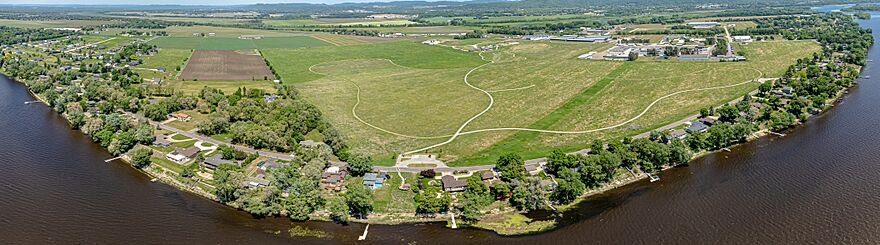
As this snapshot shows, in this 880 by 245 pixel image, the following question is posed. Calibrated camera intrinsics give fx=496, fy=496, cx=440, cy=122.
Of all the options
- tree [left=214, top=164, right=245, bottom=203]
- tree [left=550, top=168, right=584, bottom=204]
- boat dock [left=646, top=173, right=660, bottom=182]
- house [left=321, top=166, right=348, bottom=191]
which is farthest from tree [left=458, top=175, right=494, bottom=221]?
tree [left=214, top=164, right=245, bottom=203]

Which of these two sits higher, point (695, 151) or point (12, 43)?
point (12, 43)

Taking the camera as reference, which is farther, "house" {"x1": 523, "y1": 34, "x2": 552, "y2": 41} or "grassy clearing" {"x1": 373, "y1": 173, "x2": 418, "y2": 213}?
"house" {"x1": 523, "y1": 34, "x2": 552, "y2": 41}

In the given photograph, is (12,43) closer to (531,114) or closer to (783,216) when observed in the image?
(531,114)

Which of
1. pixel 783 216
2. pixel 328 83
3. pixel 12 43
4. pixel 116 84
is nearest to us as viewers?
pixel 783 216

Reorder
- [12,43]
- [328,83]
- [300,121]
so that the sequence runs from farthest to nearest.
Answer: [12,43] → [328,83] → [300,121]

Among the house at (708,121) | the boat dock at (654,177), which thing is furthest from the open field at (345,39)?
the boat dock at (654,177)

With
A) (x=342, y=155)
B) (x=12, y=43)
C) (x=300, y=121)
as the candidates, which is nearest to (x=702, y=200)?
(x=342, y=155)

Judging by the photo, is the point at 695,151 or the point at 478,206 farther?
the point at 695,151

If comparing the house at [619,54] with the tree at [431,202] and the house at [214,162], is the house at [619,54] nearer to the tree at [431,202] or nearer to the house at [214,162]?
the tree at [431,202]

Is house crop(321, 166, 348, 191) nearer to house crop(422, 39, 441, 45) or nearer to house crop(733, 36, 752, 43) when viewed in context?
house crop(422, 39, 441, 45)
